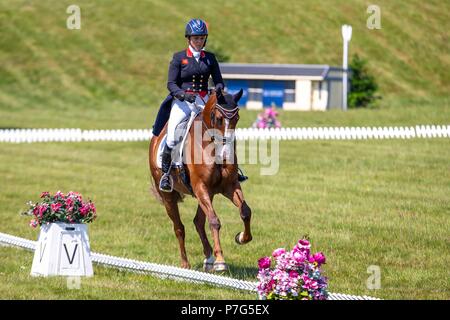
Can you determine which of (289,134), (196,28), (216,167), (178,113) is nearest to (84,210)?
(216,167)

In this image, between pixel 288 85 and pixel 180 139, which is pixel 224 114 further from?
pixel 288 85

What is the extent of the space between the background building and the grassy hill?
10.3 meters

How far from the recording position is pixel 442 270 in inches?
634

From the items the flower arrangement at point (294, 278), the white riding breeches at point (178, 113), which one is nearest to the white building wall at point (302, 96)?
the white riding breeches at point (178, 113)

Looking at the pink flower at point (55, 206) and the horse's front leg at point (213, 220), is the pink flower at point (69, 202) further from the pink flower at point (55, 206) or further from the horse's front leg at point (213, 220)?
the horse's front leg at point (213, 220)

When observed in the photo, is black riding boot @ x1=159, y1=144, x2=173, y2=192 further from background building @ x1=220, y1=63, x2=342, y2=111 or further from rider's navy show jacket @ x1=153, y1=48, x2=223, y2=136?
background building @ x1=220, y1=63, x2=342, y2=111

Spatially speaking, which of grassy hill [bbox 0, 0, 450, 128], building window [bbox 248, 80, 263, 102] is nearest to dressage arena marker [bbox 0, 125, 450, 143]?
grassy hill [bbox 0, 0, 450, 128]

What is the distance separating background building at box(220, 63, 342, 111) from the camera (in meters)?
74.0

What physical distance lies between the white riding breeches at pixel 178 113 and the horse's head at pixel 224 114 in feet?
4.10

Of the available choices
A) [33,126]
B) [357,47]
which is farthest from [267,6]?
[33,126]

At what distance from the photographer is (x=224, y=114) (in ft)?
46.7

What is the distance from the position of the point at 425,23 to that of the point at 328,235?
96.6m

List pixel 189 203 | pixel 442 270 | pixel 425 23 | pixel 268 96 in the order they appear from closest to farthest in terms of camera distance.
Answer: pixel 442 270 → pixel 189 203 → pixel 268 96 → pixel 425 23

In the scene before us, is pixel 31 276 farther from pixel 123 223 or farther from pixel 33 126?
pixel 33 126
